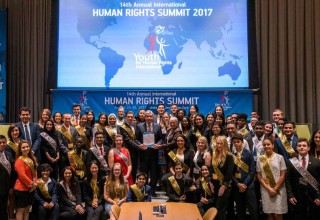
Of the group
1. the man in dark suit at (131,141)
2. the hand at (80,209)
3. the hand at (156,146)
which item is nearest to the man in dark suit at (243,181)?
the hand at (156,146)

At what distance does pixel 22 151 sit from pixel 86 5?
174 inches

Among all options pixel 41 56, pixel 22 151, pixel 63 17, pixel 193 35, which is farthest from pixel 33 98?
pixel 22 151

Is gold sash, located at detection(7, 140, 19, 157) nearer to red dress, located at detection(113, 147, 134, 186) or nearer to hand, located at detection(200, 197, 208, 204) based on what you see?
red dress, located at detection(113, 147, 134, 186)

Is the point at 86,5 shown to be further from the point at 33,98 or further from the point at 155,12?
the point at 33,98

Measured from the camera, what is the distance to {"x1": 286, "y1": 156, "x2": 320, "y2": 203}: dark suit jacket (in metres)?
5.12

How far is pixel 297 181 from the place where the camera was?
525 cm

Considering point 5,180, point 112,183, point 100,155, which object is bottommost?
point 112,183

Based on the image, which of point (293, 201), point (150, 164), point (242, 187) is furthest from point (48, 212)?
point (293, 201)

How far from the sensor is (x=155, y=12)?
8875 mm

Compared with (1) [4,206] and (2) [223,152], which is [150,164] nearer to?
(2) [223,152]

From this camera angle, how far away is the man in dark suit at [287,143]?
5613 mm

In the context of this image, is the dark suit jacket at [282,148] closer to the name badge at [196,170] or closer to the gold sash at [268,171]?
the gold sash at [268,171]

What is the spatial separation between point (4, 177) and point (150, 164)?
7.30ft

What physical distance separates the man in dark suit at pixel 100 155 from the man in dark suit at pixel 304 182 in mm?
2521
